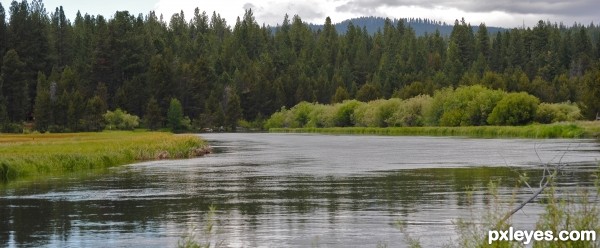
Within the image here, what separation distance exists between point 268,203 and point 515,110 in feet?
311

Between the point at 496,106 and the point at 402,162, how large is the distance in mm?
71620

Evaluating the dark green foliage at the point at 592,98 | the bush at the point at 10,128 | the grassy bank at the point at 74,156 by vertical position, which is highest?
the dark green foliage at the point at 592,98

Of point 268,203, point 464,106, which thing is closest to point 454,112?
point 464,106

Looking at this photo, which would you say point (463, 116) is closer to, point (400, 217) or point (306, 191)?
point (306, 191)

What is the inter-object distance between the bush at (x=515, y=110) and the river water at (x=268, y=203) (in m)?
66.8

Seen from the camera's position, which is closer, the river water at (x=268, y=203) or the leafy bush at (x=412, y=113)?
the river water at (x=268, y=203)

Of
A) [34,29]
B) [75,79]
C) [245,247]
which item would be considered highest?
[34,29]

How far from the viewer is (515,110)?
12038cm

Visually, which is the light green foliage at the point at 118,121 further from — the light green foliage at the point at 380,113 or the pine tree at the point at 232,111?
the light green foliage at the point at 380,113

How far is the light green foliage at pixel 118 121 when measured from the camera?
15500 centimetres

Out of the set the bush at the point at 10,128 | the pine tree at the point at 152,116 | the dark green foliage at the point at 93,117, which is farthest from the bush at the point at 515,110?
the pine tree at the point at 152,116

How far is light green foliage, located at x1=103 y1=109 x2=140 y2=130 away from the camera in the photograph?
15500 centimetres

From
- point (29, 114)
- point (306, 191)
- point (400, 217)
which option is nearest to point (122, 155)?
point (306, 191)

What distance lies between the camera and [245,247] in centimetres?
2086
